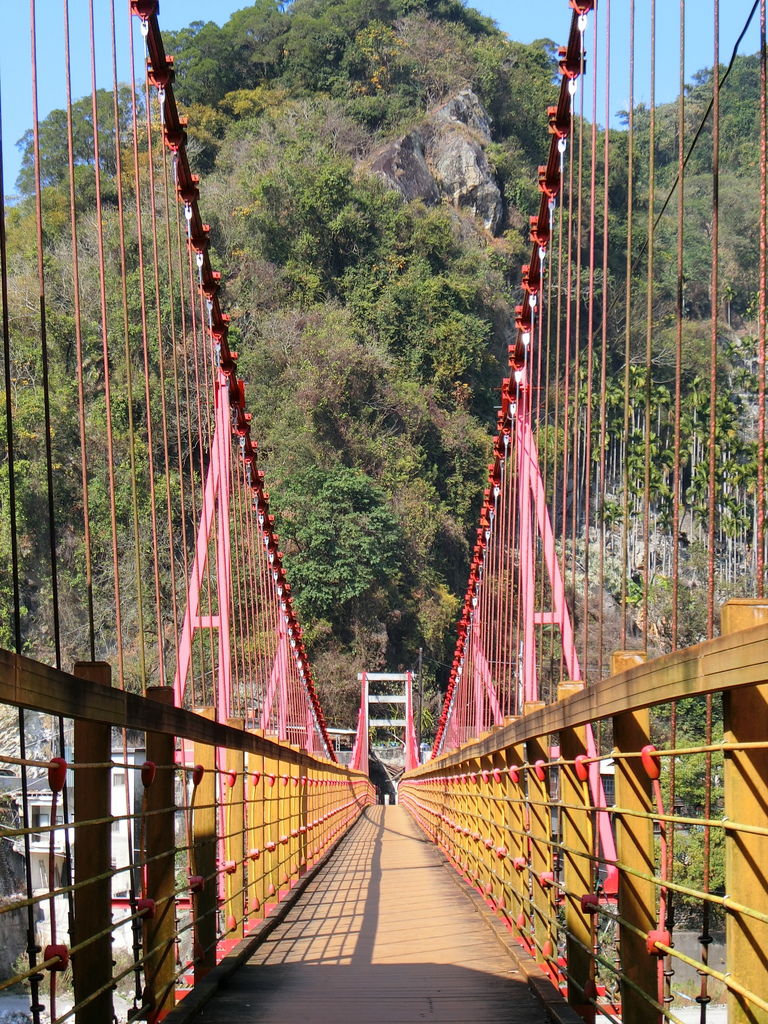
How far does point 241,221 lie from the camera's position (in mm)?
38719

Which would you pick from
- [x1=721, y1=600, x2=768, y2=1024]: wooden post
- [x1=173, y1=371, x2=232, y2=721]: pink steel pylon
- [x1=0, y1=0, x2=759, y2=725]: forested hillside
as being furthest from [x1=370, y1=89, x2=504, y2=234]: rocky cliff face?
[x1=721, y1=600, x2=768, y2=1024]: wooden post

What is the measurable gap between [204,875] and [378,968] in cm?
78

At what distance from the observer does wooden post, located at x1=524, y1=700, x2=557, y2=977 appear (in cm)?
365

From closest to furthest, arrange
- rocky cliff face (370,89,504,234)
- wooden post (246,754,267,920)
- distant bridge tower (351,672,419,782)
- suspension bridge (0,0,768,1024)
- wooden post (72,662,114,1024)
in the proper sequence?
1. suspension bridge (0,0,768,1024)
2. wooden post (72,662,114,1024)
3. wooden post (246,754,267,920)
4. distant bridge tower (351,672,419,782)
5. rocky cliff face (370,89,504,234)

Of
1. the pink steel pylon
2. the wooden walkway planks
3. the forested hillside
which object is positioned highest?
the forested hillside

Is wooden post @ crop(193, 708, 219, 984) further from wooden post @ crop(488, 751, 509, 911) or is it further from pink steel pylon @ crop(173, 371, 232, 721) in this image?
pink steel pylon @ crop(173, 371, 232, 721)

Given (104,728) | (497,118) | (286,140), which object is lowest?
(104,728)

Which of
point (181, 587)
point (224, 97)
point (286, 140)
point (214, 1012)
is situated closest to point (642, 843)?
point (214, 1012)

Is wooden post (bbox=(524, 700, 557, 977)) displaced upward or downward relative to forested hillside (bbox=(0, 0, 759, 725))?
downward

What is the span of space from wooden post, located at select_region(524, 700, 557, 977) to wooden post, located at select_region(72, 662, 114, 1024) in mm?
1545

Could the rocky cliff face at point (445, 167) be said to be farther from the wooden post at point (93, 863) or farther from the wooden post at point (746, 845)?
the wooden post at point (746, 845)

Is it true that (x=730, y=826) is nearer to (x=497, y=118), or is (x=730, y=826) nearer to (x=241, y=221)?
(x=241, y=221)

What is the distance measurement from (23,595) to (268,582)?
45.3 ft

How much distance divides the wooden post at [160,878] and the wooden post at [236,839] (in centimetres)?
122
